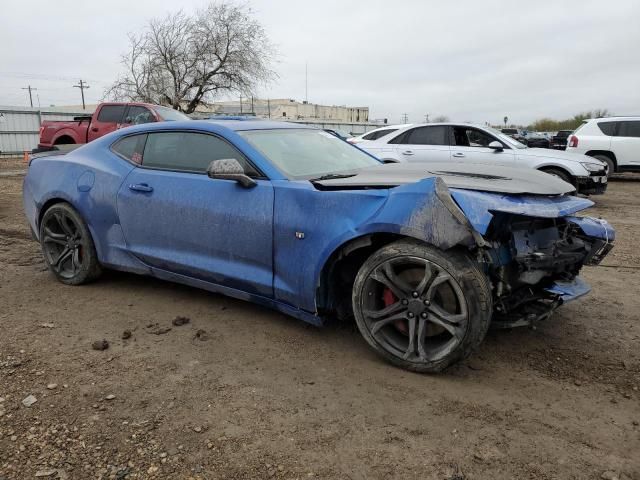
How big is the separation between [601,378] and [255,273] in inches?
86.1

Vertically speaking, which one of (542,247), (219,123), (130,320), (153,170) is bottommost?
(130,320)

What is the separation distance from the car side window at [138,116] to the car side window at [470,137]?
6.68m

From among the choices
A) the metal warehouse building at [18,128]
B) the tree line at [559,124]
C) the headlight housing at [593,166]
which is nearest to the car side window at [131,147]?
the headlight housing at [593,166]

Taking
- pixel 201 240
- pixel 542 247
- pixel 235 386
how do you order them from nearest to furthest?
pixel 235 386 → pixel 542 247 → pixel 201 240

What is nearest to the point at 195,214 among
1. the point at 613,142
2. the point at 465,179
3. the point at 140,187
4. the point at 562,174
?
the point at 140,187

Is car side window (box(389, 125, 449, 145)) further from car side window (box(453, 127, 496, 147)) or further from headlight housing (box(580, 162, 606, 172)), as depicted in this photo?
headlight housing (box(580, 162, 606, 172))

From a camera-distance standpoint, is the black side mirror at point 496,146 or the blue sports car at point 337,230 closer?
the blue sports car at point 337,230

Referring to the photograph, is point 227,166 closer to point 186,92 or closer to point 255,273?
point 255,273

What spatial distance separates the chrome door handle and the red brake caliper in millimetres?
2015

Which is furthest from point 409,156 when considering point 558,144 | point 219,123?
point 558,144

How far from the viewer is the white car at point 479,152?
9.02 m

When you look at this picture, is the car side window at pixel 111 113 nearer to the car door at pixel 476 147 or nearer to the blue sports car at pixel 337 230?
the car door at pixel 476 147

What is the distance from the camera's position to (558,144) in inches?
780

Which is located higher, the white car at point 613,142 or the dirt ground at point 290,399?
the white car at point 613,142
